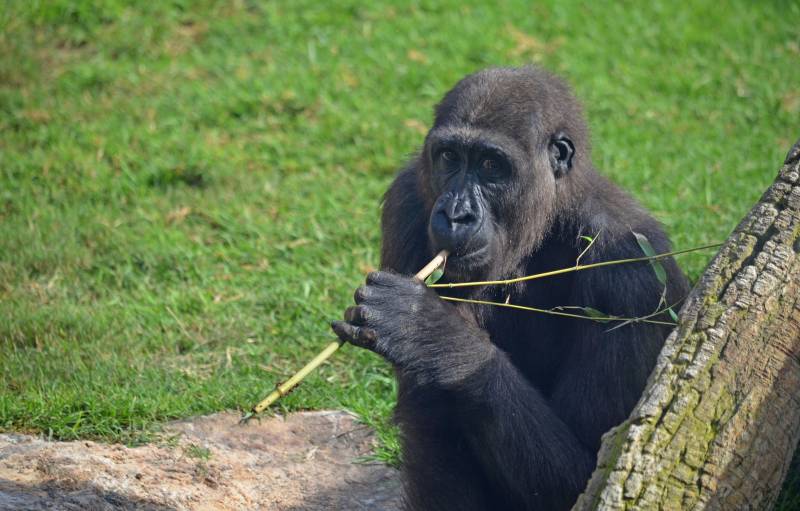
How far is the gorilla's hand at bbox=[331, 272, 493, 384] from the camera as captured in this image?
486cm

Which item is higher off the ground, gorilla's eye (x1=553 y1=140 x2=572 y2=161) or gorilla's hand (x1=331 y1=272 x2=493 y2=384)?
gorilla's eye (x1=553 y1=140 x2=572 y2=161)

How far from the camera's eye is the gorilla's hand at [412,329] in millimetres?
4863

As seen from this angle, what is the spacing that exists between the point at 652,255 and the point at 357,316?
1.62 meters

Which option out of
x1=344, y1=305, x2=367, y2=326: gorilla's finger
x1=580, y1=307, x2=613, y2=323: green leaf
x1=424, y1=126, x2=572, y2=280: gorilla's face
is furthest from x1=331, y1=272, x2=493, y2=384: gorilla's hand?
x1=580, y1=307, x2=613, y2=323: green leaf

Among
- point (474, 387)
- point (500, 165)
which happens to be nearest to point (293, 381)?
point (474, 387)

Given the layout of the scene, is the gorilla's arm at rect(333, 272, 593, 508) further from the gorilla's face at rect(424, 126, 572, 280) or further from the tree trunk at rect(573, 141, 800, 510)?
the tree trunk at rect(573, 141, 800, 510)

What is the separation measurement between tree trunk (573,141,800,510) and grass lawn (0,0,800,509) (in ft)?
5.68

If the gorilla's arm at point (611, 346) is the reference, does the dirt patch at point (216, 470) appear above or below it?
below

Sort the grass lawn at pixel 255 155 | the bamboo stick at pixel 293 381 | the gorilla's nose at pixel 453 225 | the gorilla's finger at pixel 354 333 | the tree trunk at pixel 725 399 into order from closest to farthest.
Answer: the tree trunk at pixel 725 399
the bamboo stick at pixel 293 381
the gorilla's finger at pixel 354 333
the gorilla's nose at pixel 453 225
the grass lawn at pixel 255 155

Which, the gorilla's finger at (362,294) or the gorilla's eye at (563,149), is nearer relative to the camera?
the gorilla's finger at (362,294)

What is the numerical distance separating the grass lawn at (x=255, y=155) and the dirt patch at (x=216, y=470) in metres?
0.20

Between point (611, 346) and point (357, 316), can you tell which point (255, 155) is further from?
point (611, 346)

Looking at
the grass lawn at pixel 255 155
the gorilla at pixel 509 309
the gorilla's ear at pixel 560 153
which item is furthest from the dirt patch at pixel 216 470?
the gorilla's ear at pixel 560 153

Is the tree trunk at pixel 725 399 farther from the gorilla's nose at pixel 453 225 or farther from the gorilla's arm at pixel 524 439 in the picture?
the gorilla's nose at pixel 453 225
